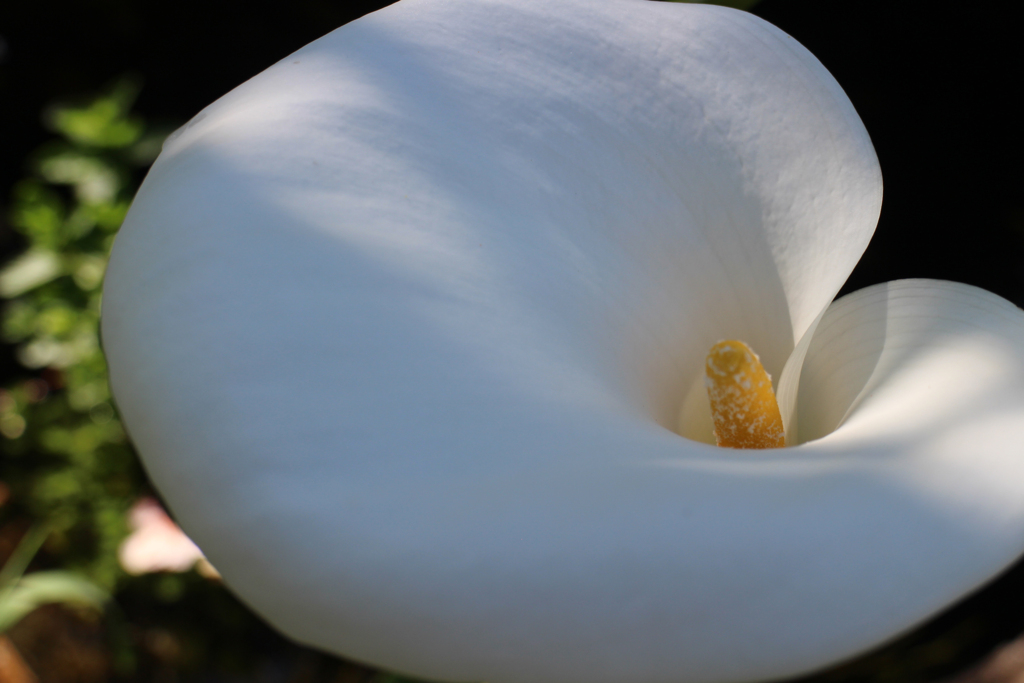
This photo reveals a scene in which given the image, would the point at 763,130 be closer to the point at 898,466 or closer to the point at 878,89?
the point at 898,466

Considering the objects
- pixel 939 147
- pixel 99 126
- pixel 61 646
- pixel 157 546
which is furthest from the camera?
pixel 61 646

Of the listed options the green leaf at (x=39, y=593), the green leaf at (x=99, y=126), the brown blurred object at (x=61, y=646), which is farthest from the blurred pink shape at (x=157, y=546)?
the green leaf at (x=99, y=126)

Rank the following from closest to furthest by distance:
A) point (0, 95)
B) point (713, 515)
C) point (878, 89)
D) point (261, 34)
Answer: point (713, 515)
point (878, 89)
point (261, 34)
point (0, 95)

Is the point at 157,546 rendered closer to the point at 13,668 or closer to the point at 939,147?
the point at 13,668

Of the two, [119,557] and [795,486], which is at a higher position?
[795,486]

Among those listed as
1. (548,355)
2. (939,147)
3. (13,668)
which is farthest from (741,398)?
(13,668)

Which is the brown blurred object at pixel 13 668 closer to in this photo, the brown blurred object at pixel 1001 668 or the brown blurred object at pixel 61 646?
the brown blurred object at pixel 61 646

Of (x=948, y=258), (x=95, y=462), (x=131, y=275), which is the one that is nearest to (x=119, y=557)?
(x=95, y=462)
